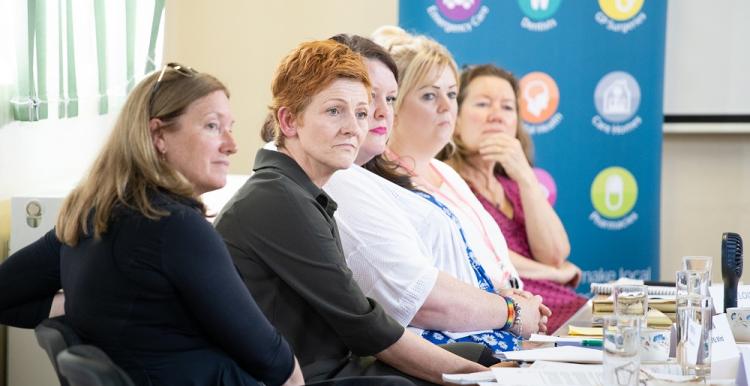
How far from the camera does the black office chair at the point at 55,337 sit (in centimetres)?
162

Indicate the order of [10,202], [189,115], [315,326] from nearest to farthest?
[189,115]
[315,326]
[10,202]

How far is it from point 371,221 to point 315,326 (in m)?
0.40

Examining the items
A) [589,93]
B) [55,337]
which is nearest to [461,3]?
[589,93]

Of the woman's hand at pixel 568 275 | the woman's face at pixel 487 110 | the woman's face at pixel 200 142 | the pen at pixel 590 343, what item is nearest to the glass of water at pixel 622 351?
the pen at pixel 590 343

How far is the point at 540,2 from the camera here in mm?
5137

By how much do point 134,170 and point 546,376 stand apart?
796mm

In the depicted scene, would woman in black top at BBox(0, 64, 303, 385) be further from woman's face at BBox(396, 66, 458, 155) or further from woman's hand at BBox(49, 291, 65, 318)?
woman's face at BBox(396, 66, 458, 155)

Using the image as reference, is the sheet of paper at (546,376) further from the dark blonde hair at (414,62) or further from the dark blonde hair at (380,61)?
the dark blonde hair at (414,62)

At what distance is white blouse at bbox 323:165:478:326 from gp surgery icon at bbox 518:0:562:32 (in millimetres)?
2688

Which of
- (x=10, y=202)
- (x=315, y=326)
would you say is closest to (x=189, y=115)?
(x=315, y=326)

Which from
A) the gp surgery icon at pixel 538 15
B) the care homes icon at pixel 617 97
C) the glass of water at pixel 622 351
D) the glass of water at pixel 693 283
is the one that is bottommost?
the glass of water at pixel 693 283

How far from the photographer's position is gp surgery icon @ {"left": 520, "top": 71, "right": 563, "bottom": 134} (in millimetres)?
5199

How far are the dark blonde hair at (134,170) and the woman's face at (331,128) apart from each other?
16.4 inches

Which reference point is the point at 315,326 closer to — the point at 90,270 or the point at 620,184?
the point at 90,270
